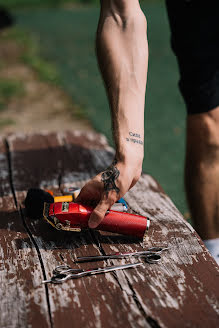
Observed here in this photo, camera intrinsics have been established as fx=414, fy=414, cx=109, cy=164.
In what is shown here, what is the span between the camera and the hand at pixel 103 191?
5.04ft

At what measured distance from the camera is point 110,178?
1563 mm

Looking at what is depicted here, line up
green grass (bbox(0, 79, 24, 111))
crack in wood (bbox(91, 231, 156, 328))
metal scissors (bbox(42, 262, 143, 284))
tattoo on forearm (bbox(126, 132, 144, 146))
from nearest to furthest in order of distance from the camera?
crack in wood (bbox(91, 231, 156, 328)) < metal scissors (bbox(42, 262, 143, 284)) < tattoo on forearm (bbox(126, 132, 144, 146)) < green grass (bbox(0, 79, 24, 111))

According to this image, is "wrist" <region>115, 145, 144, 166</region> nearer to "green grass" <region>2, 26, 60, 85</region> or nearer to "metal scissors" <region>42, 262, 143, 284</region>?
"metal scissors" <region>42, 262, 143, 284</region>

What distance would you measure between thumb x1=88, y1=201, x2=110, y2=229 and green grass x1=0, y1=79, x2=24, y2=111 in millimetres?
4411

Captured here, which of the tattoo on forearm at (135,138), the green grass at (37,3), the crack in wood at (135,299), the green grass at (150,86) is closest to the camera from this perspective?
the crack in wood at (135,299)

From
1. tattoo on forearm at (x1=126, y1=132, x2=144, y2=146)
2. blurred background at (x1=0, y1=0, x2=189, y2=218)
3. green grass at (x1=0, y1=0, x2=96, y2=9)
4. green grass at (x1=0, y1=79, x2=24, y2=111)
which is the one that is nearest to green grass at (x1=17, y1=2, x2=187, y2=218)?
blurred background at (x1=0, y1=0, x2=189, y2=218)

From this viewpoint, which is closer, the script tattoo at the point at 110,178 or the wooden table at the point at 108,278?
the wooden table at the point at 108,278

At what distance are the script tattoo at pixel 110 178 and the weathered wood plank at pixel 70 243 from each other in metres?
0.24

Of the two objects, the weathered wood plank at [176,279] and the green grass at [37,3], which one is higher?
the green grass at [37,3]

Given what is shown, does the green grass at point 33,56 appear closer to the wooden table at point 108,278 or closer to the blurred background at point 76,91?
the blurred background at point 76,91

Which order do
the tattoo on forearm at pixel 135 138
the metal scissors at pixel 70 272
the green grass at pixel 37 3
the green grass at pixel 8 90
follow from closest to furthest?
the metal scissors at pixel 70 272
the tattoo on forearm at pixel 135 138
the green grass at pixel 8 90
the green grass at pixel 37 3

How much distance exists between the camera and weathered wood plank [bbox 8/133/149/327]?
1260 mm

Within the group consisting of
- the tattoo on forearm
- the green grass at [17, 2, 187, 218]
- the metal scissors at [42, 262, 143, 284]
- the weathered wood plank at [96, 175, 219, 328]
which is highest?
the tattoo on forearm

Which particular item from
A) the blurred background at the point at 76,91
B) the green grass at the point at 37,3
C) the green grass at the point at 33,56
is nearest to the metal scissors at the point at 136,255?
the blurred background at the point at 76,91
